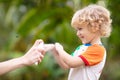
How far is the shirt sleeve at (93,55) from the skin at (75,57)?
0.03 m

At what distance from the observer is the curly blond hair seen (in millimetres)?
2404

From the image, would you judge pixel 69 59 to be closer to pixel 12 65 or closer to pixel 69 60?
pixel 69 60

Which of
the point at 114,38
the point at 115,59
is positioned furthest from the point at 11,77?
→ the point at 114,38

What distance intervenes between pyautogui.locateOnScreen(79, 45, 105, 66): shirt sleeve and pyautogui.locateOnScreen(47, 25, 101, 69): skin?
26mm

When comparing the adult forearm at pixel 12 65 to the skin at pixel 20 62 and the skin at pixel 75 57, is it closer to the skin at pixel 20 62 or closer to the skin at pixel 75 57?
the skin at pixel 20 62

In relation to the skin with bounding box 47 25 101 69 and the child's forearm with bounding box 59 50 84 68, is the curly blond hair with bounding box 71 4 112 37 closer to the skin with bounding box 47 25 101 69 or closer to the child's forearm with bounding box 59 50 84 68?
the skin with bounding box 47 25 101 69

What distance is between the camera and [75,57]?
7.80 ft

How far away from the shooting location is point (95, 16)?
2.41m

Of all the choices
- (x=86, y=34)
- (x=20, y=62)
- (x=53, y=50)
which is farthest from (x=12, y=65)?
(x=86, y=34)

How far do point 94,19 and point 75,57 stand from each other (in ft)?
0.67

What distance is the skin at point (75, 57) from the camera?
235cm

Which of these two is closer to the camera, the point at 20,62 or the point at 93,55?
the point at 20,62

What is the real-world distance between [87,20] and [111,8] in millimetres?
1788

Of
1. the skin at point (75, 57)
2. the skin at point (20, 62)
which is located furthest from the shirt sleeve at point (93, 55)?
the skin at point (20, 62)
